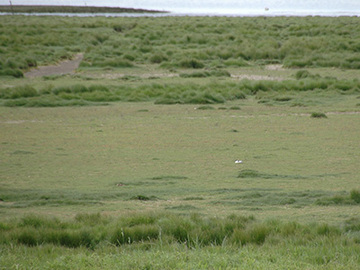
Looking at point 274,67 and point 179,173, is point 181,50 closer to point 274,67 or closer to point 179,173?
point 274,67

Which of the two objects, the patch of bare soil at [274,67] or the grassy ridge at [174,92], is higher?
the grassy ridge at [174,92]

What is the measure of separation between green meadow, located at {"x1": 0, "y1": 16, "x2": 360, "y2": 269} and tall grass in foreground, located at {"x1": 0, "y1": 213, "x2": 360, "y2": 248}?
16mm

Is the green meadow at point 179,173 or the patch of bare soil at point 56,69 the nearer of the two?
the green meadow at point 179,173

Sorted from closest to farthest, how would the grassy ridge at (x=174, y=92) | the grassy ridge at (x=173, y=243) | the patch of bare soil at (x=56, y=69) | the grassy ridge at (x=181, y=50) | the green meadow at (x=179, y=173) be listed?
the grassy ridge at (x=173, y=243) → the green meadow at (x=179, y=173) → the grassy ridge at (x=174, y=92) → the patch of bare soil at (x=56, y=69) → the grassy ridge at (x=181, y=50)

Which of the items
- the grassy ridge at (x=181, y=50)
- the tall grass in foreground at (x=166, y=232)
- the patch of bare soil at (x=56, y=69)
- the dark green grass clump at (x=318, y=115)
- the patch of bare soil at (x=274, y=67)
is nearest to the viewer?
the tall grass in foreground at (x=166, y=232)

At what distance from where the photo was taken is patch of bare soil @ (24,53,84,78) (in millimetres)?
26638

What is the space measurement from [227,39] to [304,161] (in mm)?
33555

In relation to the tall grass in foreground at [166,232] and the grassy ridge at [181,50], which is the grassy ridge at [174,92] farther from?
the tall grass in foreground at [166,232]

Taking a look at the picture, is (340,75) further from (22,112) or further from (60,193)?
(60,193)

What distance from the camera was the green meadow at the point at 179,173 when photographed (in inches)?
204

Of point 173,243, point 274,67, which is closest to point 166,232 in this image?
point 173,243

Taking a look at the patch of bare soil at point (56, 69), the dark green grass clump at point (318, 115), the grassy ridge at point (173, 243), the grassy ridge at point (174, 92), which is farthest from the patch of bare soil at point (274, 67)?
the grassy ridge at point (173, 243)

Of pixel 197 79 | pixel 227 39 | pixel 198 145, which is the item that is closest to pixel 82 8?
pixel 227 39

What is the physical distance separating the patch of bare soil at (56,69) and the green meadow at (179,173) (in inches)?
70.3
